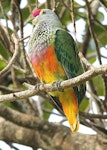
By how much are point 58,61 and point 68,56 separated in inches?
3.3

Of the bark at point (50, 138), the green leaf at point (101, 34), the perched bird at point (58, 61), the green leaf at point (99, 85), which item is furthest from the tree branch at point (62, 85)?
the green leaf at point (99, 85)

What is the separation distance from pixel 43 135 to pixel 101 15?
1153 millimetres

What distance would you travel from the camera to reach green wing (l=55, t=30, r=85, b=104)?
2959 mm

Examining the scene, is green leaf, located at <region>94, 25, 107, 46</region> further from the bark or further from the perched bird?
the bark

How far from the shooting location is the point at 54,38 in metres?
2.99

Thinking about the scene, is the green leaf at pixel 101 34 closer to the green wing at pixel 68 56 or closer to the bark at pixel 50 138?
the green wing at pixel 68 56

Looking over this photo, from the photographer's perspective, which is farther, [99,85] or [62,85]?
[99,85]

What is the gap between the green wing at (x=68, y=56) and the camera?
9.71ft

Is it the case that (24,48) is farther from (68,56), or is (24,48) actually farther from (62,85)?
(62,85)

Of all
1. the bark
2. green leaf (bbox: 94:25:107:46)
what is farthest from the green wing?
green leaf (bbox: 94:25:107:46)

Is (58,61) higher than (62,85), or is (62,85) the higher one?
(62,85)

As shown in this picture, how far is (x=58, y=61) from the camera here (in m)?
2.96

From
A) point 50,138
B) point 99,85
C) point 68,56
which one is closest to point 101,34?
point 99,85

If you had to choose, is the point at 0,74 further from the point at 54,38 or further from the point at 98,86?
the point at 98,86
